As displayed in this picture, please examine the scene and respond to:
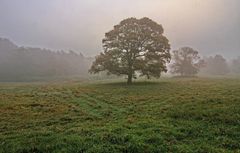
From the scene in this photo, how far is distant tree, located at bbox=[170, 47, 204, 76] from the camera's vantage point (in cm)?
11475

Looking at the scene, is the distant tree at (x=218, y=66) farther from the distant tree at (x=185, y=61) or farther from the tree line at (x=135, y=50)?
the tree line at (x=135, y=50)

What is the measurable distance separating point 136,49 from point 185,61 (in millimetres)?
63086

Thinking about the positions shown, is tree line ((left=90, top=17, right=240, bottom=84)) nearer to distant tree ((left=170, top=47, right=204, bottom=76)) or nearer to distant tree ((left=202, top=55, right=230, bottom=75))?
distant tree ((left=170, top=47, right=204, bottom=76))

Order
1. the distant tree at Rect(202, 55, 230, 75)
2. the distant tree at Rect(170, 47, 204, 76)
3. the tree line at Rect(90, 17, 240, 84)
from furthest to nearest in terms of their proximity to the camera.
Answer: the distant tree at Rect(202, 55, 230, 75)
the distant tree at Rect(170, 47, 204, 76)
the tree line at Rect(90, 17, 240, 84)

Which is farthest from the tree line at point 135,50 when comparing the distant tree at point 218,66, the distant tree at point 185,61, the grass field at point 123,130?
the distant tree at point 218,66

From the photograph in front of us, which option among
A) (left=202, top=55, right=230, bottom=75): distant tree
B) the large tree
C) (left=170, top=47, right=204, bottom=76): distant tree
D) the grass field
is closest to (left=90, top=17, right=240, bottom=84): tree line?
the large tree

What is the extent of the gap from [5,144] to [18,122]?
21.2 ft

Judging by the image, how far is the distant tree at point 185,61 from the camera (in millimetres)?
114750

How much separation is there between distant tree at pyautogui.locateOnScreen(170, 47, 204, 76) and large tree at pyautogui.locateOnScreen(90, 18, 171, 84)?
58.5 metres

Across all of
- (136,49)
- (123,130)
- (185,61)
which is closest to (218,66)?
(185,61)

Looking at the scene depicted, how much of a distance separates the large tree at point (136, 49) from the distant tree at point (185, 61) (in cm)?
5854

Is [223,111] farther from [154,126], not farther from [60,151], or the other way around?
[60,151]

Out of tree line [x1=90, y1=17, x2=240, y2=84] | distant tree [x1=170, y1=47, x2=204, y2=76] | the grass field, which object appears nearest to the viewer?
the grass field

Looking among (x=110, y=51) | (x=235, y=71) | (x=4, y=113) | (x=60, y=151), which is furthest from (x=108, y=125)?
(x=235, y=71)
